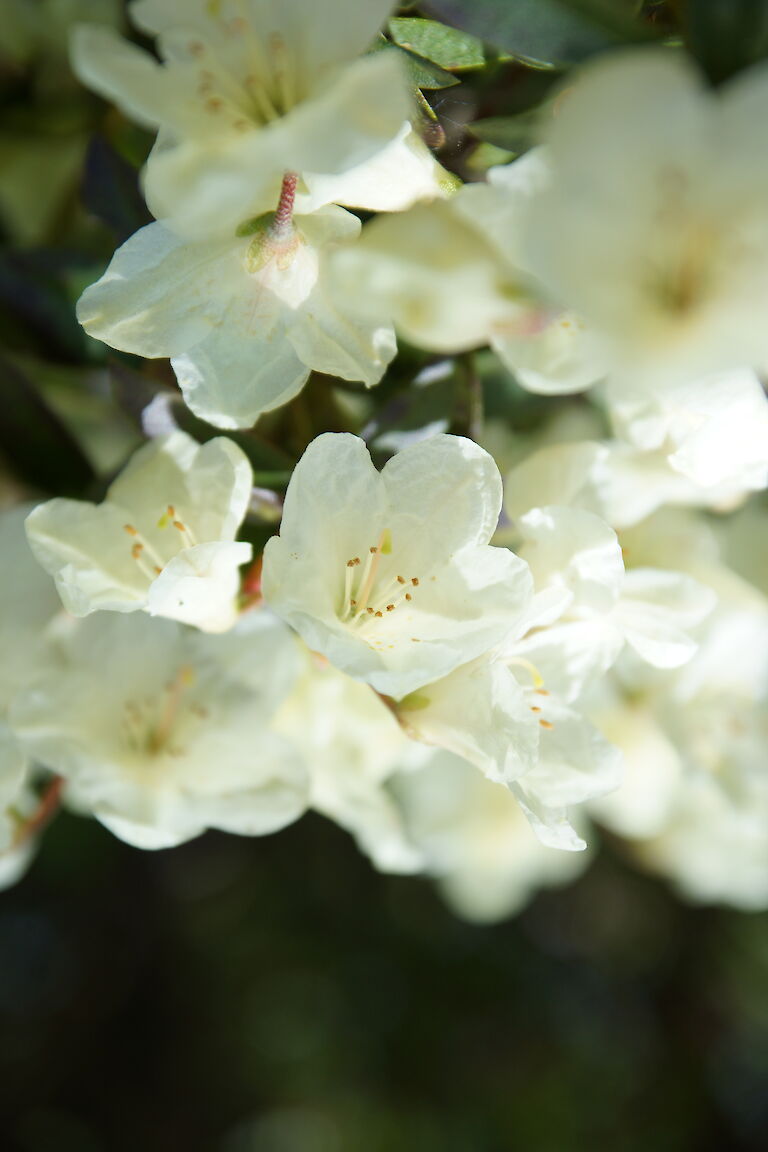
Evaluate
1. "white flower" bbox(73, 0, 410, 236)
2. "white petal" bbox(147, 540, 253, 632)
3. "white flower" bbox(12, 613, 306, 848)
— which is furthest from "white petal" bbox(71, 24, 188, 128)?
"white flower" bbox(12, 613, 306, 848)

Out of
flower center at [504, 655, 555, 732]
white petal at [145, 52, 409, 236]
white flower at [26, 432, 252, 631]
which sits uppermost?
white petal at [145, 52, 409, 236]

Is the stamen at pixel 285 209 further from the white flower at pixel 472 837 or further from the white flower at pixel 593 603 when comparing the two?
the white flower at pixel 472 837

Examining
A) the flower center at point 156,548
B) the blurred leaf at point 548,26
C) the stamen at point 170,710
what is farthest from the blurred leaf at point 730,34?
the stamen at point 170,710

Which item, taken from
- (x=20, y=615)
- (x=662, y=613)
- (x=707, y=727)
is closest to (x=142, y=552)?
(x=20, y=615)

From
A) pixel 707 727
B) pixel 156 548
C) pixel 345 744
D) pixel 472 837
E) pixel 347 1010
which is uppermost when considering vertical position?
pixel 156 548

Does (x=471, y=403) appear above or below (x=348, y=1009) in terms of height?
above

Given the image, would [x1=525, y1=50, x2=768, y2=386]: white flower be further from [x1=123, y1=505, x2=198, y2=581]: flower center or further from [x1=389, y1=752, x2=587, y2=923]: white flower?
[x1=389, y1=752, x2=587, y2=923]: white flower

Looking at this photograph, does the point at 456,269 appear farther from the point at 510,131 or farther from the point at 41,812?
the point at 41,812
